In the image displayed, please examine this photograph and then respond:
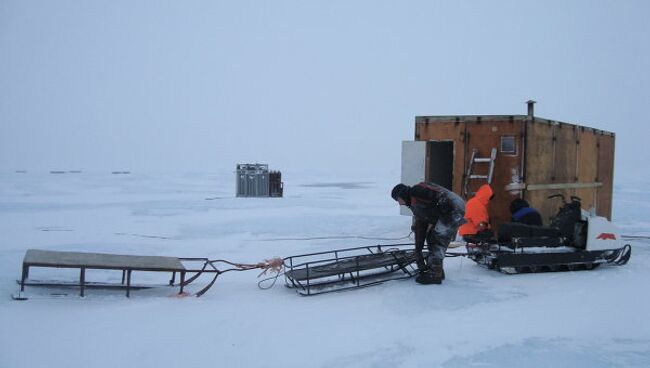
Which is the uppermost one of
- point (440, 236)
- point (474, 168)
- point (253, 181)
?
point (474, 168)

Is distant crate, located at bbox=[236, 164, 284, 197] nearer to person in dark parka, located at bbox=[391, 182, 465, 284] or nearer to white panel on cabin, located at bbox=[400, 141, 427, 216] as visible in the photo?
white panel on cabin, located at bbox=[400, 141, 427, 216]

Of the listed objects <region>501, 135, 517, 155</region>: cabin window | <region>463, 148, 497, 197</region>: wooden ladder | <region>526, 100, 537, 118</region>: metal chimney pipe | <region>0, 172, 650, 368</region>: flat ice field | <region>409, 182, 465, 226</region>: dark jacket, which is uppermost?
<region>526, 100, 537, 118</region>: metal chimney pipe

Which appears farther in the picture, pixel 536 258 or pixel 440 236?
pixel 536 258

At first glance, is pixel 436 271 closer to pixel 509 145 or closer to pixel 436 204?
pixel 436 204

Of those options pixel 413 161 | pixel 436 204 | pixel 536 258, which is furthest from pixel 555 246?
pixel 413 161

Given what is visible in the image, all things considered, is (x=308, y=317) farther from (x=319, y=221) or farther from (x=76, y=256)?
(x=319, y=221)

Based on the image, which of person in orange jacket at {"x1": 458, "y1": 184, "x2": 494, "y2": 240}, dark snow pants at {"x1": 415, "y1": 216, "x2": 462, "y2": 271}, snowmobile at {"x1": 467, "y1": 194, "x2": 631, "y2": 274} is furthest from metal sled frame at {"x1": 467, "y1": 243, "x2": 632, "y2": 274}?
dark snow pants at {"x1": 415, "y1": 216, "x2": 462, "y2": 271}

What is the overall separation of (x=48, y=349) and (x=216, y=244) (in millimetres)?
6362

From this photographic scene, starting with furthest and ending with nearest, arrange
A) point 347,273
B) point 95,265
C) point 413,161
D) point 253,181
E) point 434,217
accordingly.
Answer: point 253,181 → point 413,161 → point 347,273 → point 434,217 → point 95,265

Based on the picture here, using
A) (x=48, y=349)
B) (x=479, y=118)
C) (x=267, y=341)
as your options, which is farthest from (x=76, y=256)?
(x=479, y=118)

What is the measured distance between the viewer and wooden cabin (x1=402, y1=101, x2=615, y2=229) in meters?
10.1

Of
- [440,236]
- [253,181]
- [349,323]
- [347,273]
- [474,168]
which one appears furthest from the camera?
[253,181]

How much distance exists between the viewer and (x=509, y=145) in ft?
33.4

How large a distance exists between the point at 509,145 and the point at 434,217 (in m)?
3.90
